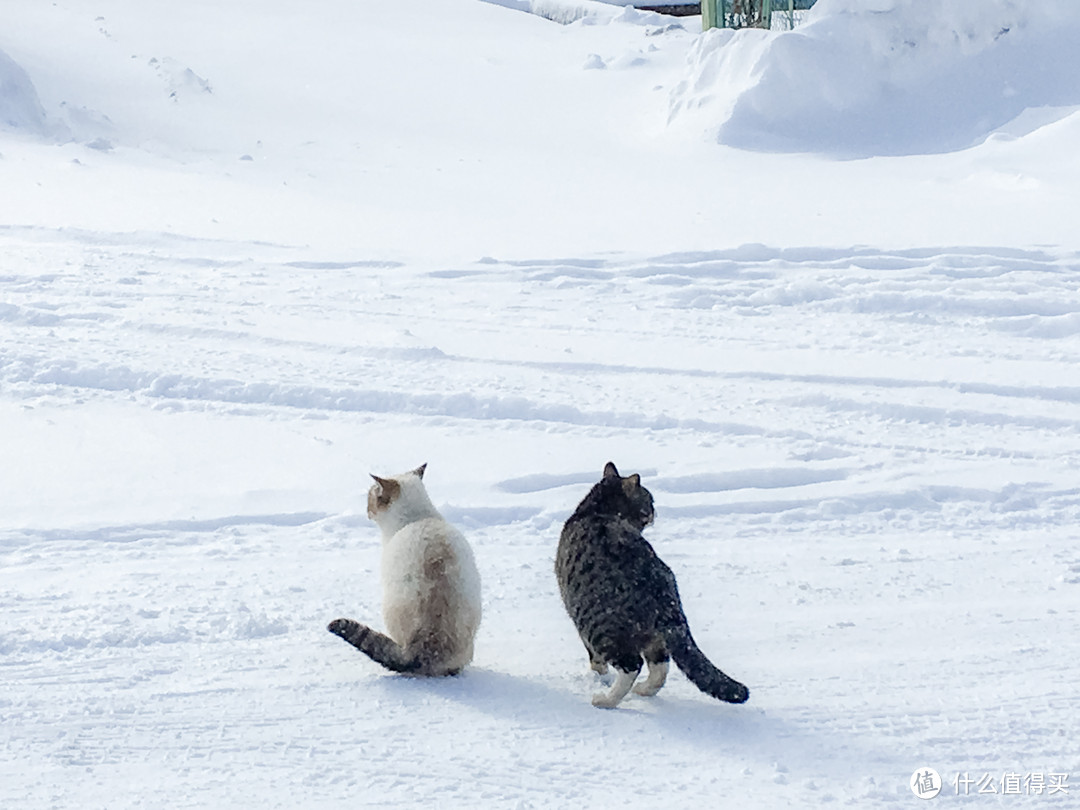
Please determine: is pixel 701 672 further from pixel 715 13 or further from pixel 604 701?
pixel 715 13

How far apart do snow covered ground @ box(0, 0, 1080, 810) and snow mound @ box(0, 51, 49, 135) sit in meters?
0.05

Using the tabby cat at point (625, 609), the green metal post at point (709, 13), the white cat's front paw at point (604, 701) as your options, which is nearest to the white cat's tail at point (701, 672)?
the tabby cat at point (625, 609)

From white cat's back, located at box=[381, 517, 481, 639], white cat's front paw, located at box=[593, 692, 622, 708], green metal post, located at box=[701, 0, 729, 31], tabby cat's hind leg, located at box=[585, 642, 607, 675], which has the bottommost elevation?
white cat's front paw, located at box=[593, 692, 622, 708]

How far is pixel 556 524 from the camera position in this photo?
4.73 m

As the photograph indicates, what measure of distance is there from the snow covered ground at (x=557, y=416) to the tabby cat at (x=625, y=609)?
0.48 feet

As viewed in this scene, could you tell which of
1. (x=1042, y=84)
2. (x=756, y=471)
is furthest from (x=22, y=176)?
(x=1042, y=84)

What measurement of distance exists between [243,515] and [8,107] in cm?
892

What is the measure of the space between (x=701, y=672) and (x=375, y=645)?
929mm

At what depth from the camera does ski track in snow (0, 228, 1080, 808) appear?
3.09 m

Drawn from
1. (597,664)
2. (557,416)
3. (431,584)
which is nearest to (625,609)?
(597,664)

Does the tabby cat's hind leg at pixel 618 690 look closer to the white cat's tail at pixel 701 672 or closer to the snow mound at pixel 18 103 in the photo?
the white cat's tail at pixel 701 672

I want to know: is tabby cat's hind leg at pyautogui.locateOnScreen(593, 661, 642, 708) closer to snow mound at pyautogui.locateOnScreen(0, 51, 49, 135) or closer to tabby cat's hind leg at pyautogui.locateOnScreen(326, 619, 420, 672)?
tabby cat's hind leg at pyautogui.locateOnScreen(326, 619, 420, 672)

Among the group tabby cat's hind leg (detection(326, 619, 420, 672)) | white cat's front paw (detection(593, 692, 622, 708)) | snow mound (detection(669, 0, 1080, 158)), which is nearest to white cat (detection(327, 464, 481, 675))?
tabby cat's hind leg (detection(326, 619, 420, 672))

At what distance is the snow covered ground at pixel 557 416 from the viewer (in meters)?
3.17
